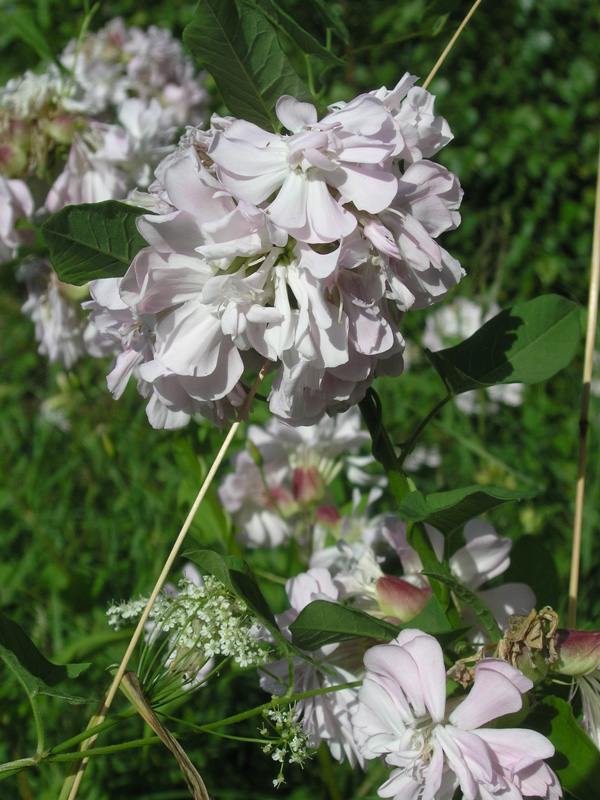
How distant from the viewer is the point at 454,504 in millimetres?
487

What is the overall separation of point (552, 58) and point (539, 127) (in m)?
0.28

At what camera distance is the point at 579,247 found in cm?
275

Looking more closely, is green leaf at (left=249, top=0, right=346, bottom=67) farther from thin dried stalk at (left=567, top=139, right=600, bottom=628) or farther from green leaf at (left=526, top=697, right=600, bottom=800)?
green leaf at (left=526, top=697, right=600, bottom=800)

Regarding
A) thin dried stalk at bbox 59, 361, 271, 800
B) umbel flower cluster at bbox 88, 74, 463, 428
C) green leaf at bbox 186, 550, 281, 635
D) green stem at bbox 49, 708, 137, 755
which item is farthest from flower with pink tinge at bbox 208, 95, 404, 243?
green stem at bbox 49, 708, 137, 755

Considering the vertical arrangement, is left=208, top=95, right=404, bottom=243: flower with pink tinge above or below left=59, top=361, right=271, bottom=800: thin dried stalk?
above

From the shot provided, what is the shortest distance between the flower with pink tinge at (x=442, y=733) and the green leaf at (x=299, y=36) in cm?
42

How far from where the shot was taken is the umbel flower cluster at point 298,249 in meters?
0.42

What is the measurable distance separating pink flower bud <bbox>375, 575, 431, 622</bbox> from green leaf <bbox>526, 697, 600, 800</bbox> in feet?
0.39

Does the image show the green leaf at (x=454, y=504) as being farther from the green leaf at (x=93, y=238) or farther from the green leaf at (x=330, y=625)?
the green leaf at (x=93, y=238)

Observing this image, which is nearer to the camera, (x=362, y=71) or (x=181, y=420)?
(x=181, y=420)

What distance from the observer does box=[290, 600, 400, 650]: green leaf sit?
51cm

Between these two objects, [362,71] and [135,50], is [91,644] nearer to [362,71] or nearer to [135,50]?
[135,50]

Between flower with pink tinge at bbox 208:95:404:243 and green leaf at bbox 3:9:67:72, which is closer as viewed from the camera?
flower with pink tinge at bbox 208:95:404:243

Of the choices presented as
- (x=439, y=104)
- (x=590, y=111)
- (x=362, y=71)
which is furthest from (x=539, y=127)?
(x=362, y=71)
